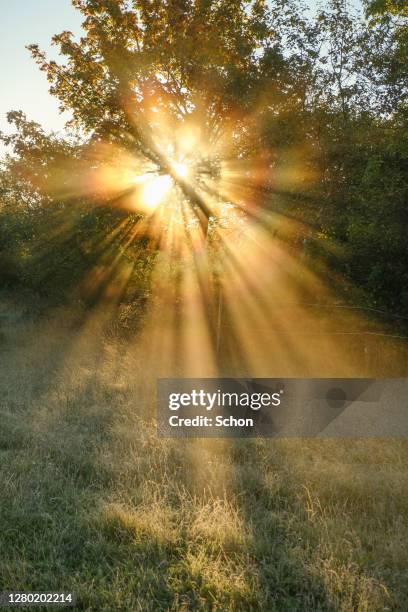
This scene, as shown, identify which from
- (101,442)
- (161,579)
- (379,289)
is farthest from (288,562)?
(379,289)

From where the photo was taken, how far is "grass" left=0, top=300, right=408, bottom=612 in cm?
380

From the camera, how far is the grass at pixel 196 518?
12.5 ft

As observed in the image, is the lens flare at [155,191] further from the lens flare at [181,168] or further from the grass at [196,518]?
the grass at [196,518]

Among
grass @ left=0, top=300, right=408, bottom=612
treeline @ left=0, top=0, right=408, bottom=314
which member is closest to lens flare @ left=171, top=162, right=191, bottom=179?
treeline @ left=0, top=0, right=408, bottom=314

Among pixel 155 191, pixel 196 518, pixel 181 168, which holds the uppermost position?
pixel 181 168

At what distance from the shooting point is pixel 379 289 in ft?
38.0

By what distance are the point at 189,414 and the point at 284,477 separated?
10.7ft

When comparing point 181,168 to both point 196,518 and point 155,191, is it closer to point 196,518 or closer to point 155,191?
point 155,191

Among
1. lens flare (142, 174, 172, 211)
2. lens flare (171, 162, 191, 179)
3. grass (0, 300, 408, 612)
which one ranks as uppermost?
lens flare (171, 162, 191, 179)

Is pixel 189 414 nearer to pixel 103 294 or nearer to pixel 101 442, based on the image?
pixel 101 442

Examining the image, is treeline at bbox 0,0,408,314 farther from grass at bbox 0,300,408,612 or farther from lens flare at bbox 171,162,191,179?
grass at bbox 0,300,408,612

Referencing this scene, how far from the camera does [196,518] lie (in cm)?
486

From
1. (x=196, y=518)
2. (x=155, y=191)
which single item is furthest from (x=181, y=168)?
(x=196, y=518)

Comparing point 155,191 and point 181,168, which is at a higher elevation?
point 181,168
